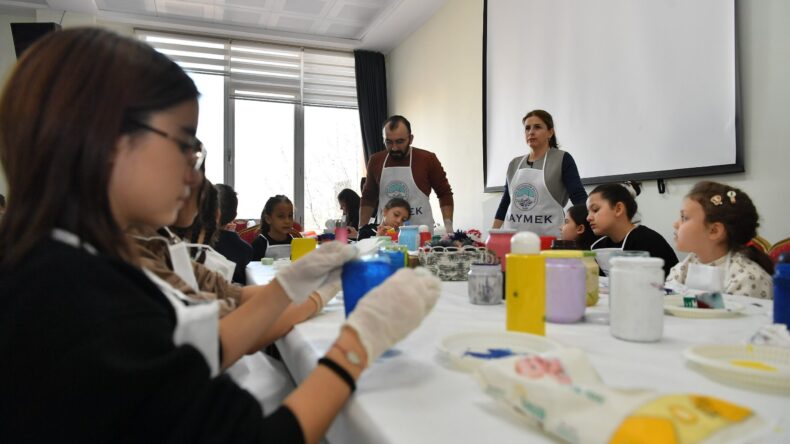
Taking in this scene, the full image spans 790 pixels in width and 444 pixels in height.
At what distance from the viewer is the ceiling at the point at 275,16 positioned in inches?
187

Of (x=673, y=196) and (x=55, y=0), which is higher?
(x=55, y=0)

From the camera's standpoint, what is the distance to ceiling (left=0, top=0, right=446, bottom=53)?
4758 mm

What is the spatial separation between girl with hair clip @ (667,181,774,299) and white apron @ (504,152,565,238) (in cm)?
111

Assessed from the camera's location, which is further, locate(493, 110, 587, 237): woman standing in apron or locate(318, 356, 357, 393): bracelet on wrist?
locate(493, 110, 587, 237): woman standing in apron

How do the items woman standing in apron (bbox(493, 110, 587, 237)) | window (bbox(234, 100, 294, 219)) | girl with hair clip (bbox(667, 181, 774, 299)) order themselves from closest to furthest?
girl with hair clip (bbox(667, 181, 774, 299))
woman standing in apron (bbox(493, 110, 587, 237))
window (bbox(234, 100, 294, 219))

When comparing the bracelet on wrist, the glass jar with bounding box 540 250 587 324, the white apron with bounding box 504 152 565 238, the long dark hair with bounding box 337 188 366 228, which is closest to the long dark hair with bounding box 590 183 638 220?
A: the white apron with bounding box 504 152 565 238

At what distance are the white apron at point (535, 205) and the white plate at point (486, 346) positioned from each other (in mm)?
2160

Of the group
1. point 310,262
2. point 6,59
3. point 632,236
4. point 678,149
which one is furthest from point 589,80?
point 6,59

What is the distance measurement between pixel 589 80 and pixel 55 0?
4766 mm

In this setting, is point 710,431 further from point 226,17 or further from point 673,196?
point 226,17

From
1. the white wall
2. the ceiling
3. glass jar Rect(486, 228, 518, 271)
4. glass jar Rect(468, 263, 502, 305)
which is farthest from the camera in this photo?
the ceiling

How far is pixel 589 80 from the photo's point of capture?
122 inches

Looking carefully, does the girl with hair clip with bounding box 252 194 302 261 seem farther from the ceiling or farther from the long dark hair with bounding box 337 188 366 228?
the ceiling

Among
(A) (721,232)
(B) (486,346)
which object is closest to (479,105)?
(A) (721,232)
